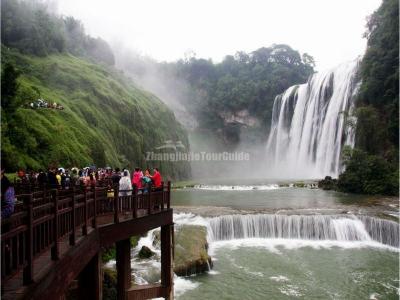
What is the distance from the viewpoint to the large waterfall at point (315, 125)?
48.8m

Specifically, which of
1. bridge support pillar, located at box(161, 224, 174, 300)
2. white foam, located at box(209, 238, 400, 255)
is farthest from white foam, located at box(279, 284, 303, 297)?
white foam, located at box(209, 238, 400, 255)

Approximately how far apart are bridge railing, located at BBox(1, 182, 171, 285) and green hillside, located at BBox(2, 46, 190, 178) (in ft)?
40.2

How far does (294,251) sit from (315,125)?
38.4m

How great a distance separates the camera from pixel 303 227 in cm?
2211

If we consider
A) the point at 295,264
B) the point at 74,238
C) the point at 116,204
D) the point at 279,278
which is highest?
the point at 116,204

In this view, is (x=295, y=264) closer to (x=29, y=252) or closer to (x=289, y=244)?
(x=289, y=244)

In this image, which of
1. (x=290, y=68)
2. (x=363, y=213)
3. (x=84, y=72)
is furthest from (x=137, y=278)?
(x=290, y=68)

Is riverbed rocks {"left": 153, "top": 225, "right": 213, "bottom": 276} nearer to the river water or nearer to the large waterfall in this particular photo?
the river water

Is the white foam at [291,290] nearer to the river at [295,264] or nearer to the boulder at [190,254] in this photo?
the river at [295,264]

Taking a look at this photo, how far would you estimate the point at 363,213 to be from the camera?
78.0ft

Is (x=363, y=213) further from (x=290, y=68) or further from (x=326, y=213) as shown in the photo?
(x=290, y=68)

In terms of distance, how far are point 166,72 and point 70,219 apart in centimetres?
9822

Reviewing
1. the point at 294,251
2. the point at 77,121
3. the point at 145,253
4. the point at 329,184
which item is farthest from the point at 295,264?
the point at 329,184

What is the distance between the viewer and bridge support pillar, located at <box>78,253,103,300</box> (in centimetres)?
881
